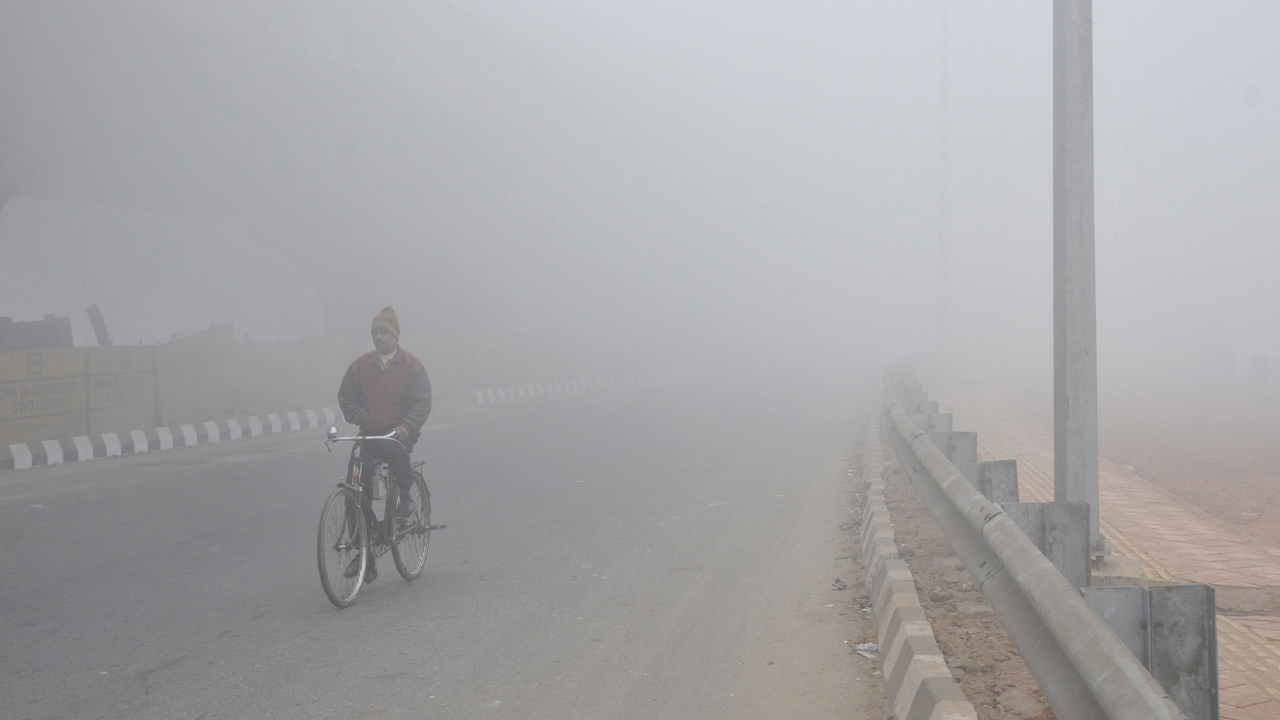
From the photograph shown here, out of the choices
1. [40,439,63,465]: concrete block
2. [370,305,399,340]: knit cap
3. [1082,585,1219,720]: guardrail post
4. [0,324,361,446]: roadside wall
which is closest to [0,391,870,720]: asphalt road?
[40,439,63,465]: concrete block

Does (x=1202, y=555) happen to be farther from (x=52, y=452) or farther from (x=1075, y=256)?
(x=52, y=452)

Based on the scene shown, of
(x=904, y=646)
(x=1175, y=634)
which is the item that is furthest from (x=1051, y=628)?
(x=904, y=646)

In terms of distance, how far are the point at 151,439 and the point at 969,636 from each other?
615 inches

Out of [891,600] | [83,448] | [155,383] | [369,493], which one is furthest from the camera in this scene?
[155,383]

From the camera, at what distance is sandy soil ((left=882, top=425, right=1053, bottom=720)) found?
402cm

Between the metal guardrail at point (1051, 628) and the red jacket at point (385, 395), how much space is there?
12.5 ft

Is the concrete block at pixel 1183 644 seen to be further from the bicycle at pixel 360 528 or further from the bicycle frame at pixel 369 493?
the bicycle frame at pixel 369 493

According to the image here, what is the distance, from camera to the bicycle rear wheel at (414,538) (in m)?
6.97

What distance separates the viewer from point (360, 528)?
6.58m

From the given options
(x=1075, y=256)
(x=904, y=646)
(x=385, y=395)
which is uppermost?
(x=1075, y=256)

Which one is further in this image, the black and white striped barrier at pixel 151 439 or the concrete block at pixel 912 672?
the black and white striped barrier at pixel 151 439

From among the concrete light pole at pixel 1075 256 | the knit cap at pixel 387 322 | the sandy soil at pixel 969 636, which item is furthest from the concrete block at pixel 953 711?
the knit cap at pixel 387 322

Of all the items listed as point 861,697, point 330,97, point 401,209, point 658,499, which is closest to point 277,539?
point 658,499

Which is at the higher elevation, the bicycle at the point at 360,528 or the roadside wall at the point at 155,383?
the roadside wall at the point at 155,383
